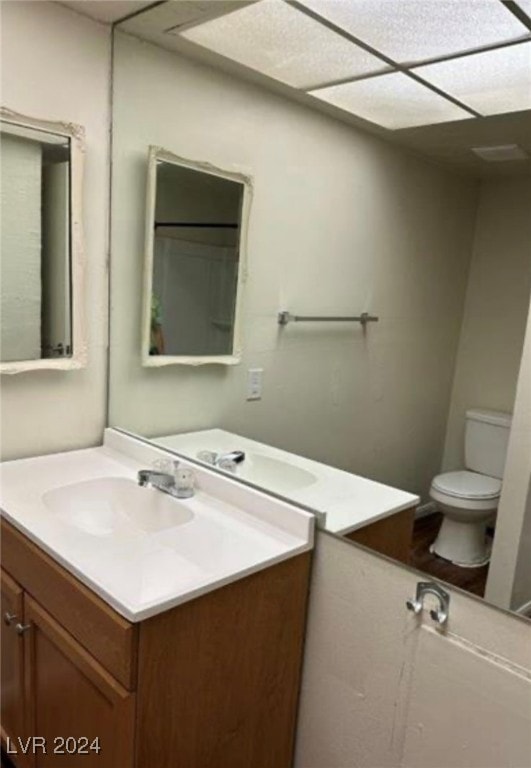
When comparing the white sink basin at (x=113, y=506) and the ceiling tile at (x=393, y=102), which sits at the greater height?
the ceiling tile at (x=393, y=102)

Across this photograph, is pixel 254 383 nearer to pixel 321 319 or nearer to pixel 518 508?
pixel 321 319

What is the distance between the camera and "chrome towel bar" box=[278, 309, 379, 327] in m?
1.33

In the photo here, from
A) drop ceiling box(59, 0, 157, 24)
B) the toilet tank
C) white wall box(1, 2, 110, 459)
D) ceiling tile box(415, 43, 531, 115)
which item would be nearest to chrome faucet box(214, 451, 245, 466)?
white wall box(1, 2, 110, 459)

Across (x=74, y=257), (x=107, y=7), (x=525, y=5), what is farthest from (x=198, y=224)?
(x=525, y=5)

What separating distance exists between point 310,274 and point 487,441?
26.5 inches

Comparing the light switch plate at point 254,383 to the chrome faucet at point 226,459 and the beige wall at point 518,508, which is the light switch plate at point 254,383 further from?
the beige wall at point 518,508

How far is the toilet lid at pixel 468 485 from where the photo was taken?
1021mm

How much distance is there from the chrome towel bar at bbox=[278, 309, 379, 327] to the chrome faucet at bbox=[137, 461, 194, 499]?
0.53m

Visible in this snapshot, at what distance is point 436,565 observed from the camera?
115 cm

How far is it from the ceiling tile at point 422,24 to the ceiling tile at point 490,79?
3cm

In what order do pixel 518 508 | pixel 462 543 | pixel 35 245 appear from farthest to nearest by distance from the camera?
1. pixel 35 245
2. pixel 462 543
3. pixel 518 508

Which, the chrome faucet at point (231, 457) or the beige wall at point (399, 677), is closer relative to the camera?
the beige wall at point (399, 677)

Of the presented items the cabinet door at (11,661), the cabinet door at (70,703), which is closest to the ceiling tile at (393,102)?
the cabinet door at (70,703)

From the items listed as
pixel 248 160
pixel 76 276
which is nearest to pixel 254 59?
pixel 248 160
